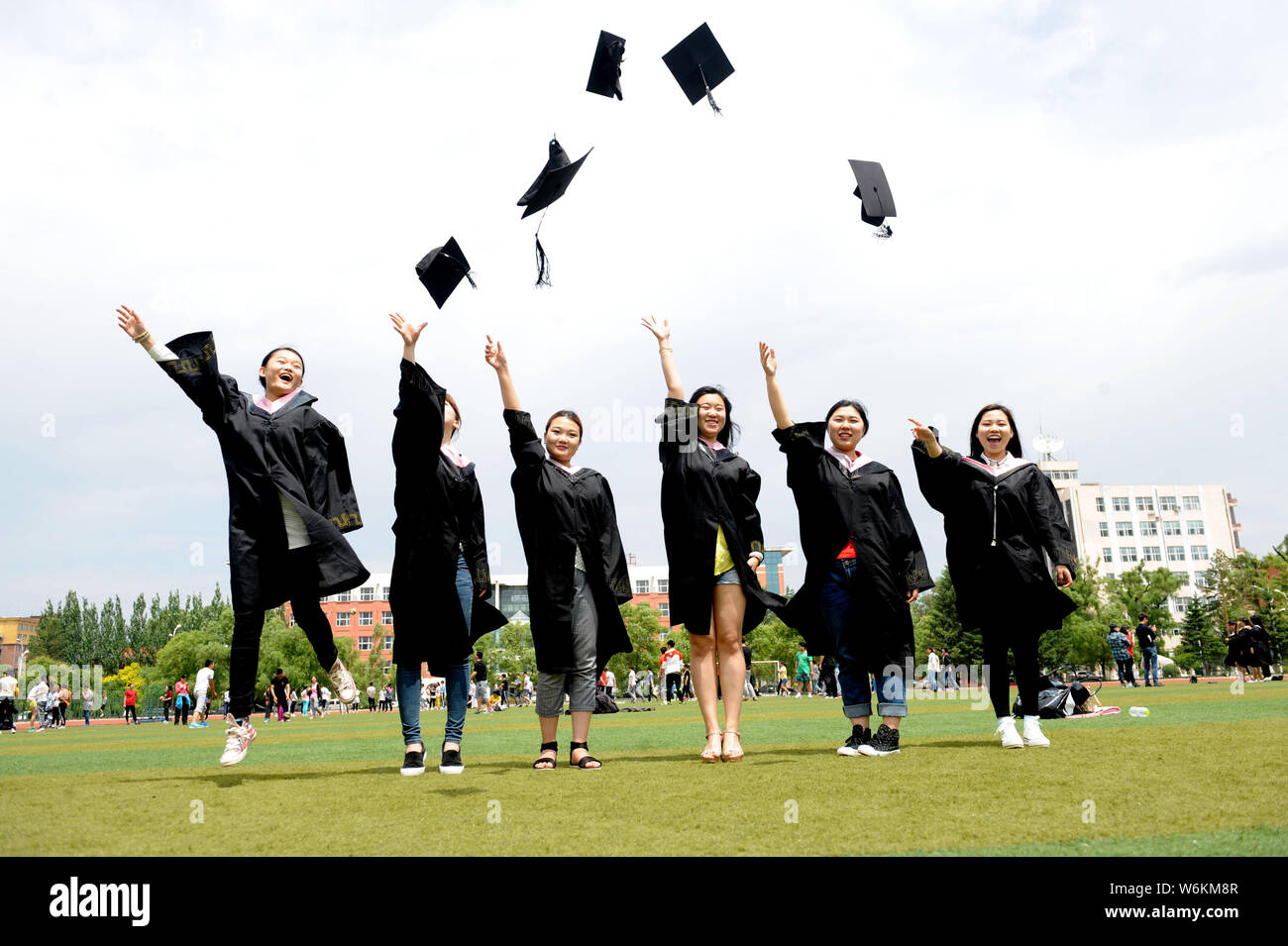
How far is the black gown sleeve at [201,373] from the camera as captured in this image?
193 inches

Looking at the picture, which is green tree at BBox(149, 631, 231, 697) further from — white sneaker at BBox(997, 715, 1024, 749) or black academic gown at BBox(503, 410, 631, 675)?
white sneaker at BBox(997, 715, 1024, 749)

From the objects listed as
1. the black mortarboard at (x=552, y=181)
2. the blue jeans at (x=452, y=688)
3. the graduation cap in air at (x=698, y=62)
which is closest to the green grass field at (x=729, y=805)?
the blue jeans at (x=452, y=688)

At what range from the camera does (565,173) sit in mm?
6375

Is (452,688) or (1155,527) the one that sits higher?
(1155,527)

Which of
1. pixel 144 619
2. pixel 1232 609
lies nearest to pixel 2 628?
pixel 144 619

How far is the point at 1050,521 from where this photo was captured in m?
5.88

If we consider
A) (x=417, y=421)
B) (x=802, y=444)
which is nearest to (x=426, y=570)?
(x=417, y=421)

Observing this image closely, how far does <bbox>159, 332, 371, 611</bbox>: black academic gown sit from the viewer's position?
491cm

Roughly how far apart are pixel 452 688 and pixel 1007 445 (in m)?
3.97

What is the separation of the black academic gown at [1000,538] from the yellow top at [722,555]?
4.58 feet

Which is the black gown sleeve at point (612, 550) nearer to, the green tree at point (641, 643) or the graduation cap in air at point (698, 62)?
the graduation cap in air at point (698, 62)

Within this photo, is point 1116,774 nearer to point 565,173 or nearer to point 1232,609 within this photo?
point 565,173

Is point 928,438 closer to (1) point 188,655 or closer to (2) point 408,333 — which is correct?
(2) point 408,333
